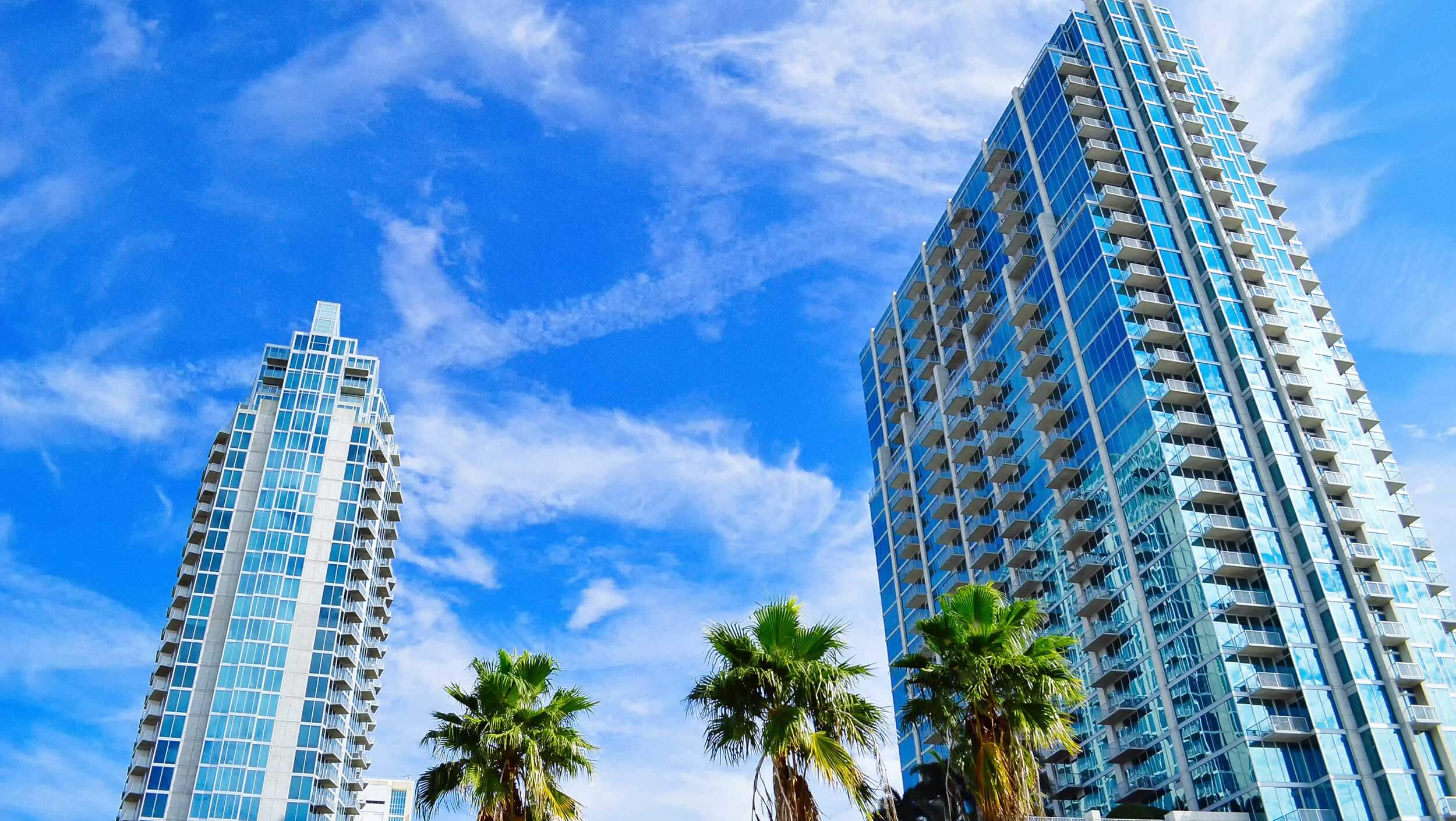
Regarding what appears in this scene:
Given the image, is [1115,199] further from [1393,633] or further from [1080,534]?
[1393,633]

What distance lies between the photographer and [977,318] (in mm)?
121500

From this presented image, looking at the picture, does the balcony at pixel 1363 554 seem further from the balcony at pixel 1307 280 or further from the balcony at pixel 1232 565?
the balcony at pixel 1307 280

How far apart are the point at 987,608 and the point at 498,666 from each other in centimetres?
1192

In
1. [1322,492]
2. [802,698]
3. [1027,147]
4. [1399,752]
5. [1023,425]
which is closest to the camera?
[802,698]

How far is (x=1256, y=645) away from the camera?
269 ft

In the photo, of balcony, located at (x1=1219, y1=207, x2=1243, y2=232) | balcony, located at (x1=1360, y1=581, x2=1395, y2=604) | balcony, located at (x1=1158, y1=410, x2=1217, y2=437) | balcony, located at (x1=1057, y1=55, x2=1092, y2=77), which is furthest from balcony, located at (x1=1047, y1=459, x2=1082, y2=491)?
balcony, located at (x1=1057, y1=55, x2=1092, y2=77)

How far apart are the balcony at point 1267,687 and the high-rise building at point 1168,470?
0.18 metres

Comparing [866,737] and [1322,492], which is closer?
[866,737]

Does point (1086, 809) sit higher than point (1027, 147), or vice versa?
point (1027, 147)

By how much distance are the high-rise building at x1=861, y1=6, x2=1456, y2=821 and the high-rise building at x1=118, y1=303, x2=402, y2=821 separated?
58.7m

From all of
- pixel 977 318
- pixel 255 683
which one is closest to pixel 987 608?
pixel 977 318

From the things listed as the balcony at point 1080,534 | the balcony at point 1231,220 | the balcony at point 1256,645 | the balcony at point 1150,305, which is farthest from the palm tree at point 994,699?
the balcony at point 1231,220

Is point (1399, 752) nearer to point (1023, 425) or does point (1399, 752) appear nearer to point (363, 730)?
point (1023, 425)

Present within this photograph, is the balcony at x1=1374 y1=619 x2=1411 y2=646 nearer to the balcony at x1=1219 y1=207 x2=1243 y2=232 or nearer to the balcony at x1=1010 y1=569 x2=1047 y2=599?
the balcony at x1=1010 y1=569 x2=1047 y2=599
